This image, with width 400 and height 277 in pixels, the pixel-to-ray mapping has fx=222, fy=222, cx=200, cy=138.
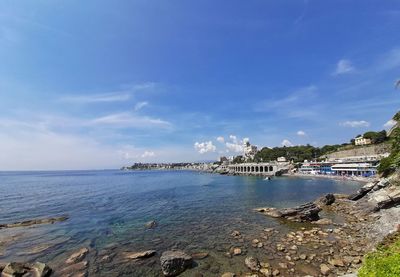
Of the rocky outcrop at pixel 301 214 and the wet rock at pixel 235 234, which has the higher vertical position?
the rocky outcrop at pixel 301 214

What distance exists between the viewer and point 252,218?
33.2m

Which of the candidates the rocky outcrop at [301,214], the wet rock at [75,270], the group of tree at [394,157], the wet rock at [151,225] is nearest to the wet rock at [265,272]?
the wet rock at [75,270]

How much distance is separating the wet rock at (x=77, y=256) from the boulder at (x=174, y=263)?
8203 mm

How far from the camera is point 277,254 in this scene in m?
19.8

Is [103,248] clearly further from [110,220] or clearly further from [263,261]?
[263,261]

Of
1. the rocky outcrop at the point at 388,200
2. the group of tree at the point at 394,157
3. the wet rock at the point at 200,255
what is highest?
the group of tree at the point at 394,157

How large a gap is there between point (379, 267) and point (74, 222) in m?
36.8

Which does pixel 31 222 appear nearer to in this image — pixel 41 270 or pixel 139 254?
pixel 41 270

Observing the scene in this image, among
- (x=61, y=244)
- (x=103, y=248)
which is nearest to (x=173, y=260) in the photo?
(x=103, y=248)

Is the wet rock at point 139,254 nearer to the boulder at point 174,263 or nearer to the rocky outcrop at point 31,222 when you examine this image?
the boulder at point 174,263

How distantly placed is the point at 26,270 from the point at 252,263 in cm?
1796

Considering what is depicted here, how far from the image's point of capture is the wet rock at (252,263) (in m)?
17.4

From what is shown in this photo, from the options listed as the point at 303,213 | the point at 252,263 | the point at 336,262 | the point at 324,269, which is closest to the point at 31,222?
the point at 252,263

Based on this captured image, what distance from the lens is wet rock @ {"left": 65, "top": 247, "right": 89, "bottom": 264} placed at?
19.5 metres
